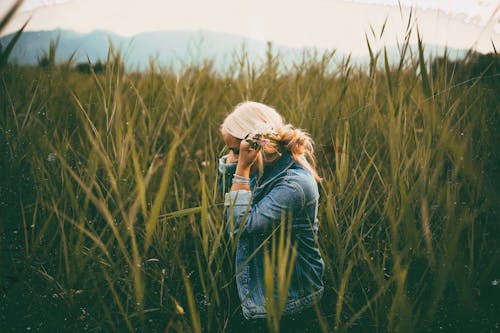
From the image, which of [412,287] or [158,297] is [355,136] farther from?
[158,297]

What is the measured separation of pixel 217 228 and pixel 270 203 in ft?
0.66

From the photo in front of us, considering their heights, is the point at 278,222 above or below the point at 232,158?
below

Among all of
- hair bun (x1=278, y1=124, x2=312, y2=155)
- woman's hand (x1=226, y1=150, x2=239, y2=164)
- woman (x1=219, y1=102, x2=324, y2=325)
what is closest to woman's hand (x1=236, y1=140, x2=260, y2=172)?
woman (x1=219, y1=102, x2=324, y2=325)

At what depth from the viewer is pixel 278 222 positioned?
1.11 metres

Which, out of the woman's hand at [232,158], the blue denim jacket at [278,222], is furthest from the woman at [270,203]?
the woman's hand at [232,158]

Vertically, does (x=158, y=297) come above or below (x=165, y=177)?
below

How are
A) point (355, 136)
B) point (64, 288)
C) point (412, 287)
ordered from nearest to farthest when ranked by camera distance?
point (64, 288) < point (412, 287) < point (355, 136)

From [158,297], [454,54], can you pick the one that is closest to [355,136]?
[454,54]

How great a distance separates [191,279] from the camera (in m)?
1.30

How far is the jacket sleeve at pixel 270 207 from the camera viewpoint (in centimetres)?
109

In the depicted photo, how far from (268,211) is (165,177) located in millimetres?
432

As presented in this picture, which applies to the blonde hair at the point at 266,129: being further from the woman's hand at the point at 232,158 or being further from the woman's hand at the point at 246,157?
the woman's hand at the point at 232,158

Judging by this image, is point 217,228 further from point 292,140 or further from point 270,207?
point 292,140

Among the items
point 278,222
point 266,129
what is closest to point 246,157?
point 266,129
